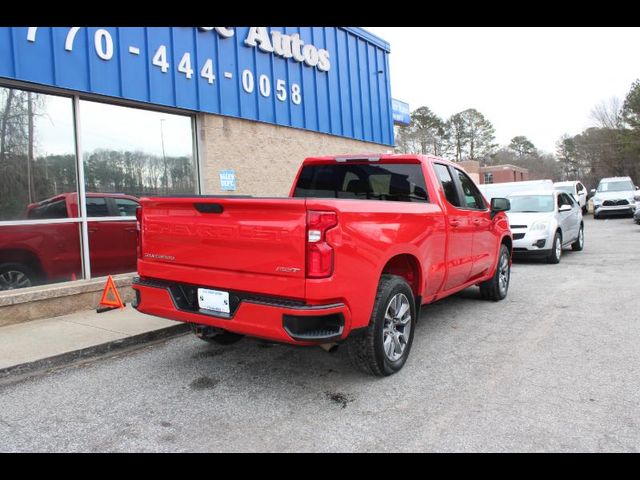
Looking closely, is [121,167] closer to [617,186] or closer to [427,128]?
[617,186]

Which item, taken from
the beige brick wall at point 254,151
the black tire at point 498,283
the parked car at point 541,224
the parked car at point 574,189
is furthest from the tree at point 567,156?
the black tire at point 498,283

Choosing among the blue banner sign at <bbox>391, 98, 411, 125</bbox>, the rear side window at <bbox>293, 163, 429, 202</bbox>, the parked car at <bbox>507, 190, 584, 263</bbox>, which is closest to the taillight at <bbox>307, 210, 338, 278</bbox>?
the rear side window at <bbox>293, 163, 429, 202</bbox>

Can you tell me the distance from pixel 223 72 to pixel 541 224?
7.01 m

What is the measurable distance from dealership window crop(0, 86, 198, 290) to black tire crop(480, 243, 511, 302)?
518 cm

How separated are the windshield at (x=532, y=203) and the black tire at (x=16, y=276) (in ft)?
30.9

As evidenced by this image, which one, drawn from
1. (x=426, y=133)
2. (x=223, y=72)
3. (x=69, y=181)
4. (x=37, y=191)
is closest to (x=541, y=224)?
(x=223, y=72)

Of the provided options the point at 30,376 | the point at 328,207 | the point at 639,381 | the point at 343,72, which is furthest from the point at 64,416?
the point at 343,72

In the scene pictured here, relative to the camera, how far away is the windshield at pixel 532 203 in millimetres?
10922

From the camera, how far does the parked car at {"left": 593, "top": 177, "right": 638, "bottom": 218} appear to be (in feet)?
75.0

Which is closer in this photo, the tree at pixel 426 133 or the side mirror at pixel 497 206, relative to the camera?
the side mirror at pixel 497 206

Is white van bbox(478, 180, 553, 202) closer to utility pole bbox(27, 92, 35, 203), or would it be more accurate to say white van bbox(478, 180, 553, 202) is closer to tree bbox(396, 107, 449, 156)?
utility pole bbox(27, 92, 35, 203)

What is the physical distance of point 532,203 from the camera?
1117 centimetres

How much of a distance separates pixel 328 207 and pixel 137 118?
5.52 metres

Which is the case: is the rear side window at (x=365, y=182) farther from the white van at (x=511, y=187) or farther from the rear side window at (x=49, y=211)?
the white van at (x=511, y=187)
